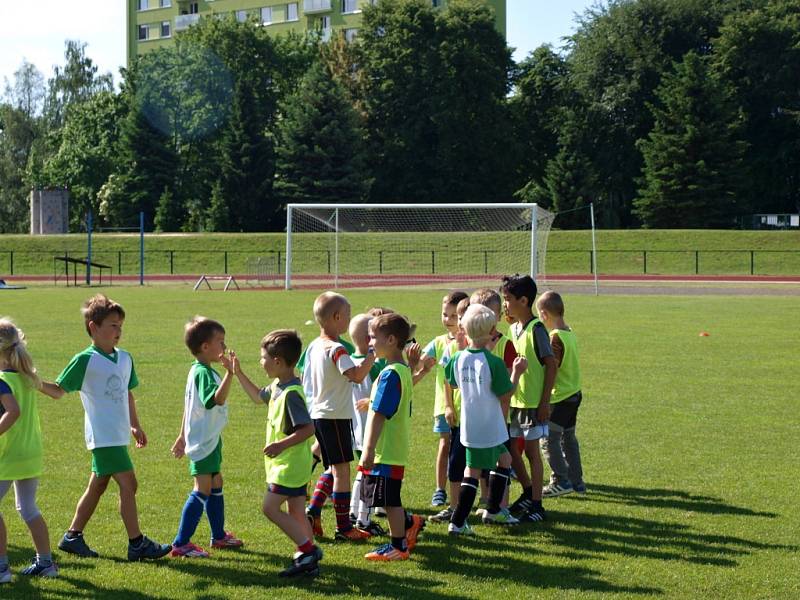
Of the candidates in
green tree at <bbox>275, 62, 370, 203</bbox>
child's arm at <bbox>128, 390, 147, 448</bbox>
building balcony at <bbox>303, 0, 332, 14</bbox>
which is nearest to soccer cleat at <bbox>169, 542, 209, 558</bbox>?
child's arm at <bbox>128, 390, 147, 448</bbox>

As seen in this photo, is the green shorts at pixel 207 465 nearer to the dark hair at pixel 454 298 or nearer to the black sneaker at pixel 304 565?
the black sneaker at pixel 304 565

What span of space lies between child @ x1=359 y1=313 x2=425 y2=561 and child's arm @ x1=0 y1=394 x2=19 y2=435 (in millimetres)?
1885

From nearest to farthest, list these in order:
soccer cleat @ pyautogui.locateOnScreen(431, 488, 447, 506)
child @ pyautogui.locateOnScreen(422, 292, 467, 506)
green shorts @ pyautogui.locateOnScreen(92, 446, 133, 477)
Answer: green shorts @ pyautogui.locateOnScreen(92, 446, 133, 477), child @ pyautogui.locateOnScreen(422, 292, 467, 506), soccer cleat @ pyautogui.locateOnScreen(431, 488, 447, 506)

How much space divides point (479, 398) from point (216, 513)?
172cm

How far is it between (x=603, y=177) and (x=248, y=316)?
46127 mm

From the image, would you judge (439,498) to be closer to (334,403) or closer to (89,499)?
(334,403)

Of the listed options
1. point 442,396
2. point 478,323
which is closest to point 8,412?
point 478,323

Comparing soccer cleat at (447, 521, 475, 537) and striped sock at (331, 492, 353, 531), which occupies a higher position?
striped sock at (331, 492, 353, 531)

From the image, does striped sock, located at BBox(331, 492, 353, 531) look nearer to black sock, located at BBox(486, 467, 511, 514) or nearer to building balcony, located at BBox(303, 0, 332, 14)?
black sock, located at BBox(486, 467, 511, 514)

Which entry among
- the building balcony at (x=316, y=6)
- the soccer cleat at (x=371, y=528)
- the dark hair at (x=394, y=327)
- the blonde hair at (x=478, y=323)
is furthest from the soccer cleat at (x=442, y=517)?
the building balcony at (x=316, y=6)

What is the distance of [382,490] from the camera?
606cm

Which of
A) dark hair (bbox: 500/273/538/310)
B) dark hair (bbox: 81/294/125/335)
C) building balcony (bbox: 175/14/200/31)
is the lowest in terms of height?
dark hair (bbox: 81/294/125/335)

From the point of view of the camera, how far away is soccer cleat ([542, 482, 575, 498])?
7711 millimetres

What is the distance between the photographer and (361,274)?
1861 inches
